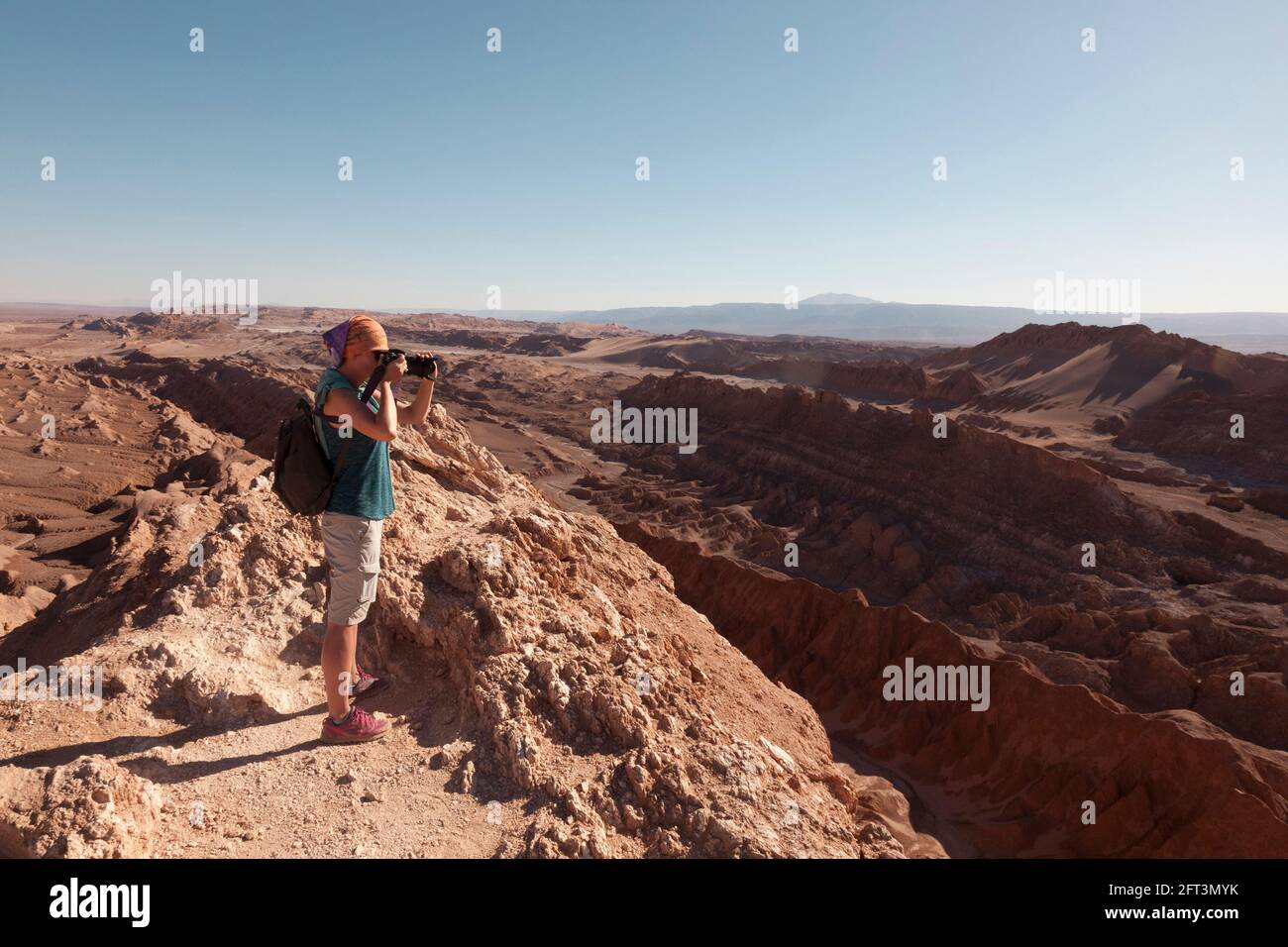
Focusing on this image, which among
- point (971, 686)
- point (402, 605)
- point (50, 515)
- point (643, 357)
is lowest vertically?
point (971, 686)

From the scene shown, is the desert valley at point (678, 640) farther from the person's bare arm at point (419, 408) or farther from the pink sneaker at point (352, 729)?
the person's bare arm at point (419, 408)

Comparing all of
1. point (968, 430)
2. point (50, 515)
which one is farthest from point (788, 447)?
point (50, 515)

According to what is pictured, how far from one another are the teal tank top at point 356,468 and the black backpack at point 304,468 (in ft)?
0.13

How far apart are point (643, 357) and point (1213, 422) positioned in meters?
57.9

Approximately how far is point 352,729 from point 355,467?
161cm

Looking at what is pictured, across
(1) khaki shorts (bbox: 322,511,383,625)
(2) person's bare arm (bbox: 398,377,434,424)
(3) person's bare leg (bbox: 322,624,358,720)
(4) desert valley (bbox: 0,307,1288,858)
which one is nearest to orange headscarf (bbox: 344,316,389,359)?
(2) person's bare arm (bbox: 398,377,434,424)

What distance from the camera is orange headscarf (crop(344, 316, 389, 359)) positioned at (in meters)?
3.50

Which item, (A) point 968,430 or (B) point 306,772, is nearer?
(B) point 306,772

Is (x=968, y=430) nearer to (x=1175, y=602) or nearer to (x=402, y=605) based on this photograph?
(x=1175, y=602)

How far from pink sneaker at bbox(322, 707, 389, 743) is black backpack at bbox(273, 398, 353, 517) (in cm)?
135

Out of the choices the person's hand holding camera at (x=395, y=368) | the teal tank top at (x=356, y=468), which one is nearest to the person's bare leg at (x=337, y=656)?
the teal tank top at (x=356, y=468)

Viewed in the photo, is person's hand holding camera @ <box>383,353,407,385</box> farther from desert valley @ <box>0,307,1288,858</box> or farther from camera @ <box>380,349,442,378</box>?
desert valley @ <box>0,307,1288,858</box>

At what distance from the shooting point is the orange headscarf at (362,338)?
3.50 metres

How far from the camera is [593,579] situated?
25.5 feet
